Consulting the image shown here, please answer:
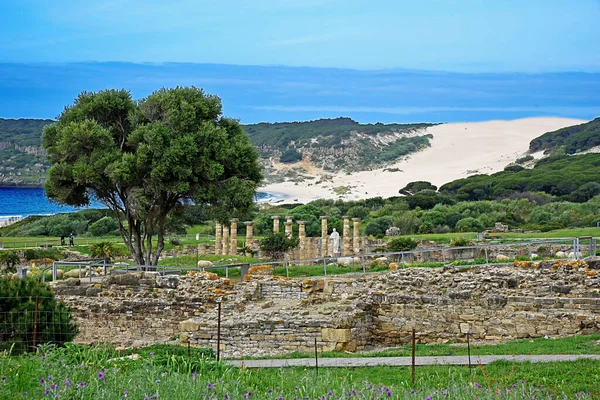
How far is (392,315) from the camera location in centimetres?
2220

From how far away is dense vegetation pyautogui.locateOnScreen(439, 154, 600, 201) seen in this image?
3108 inches

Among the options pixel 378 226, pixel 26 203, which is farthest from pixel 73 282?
pixel 26 203

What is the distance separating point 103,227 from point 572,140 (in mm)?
79548

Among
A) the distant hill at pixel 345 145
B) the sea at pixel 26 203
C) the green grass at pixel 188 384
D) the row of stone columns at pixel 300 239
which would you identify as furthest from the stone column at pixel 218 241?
the distant hill at pixel 345 145

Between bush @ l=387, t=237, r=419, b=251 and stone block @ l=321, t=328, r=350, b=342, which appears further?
bush @ l=387, t=237, r=419, b=251

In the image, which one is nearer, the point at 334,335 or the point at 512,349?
the point at 512,349

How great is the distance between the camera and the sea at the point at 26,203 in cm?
13188

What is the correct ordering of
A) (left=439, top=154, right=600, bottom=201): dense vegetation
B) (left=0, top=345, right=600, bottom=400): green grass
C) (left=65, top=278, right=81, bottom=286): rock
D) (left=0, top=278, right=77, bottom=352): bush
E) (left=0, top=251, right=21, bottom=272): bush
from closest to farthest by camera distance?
(left=0, top=345, right=600, bottom=400): green grass, (left=0, top=278, right=77, bottom=352): bush, (left=65, top=278, right=81, bottom=286): rock, (left=0, top=251, right=21, bottom=272): bush, (left=439, top=154, right=600, bottom=201): dense vegetation

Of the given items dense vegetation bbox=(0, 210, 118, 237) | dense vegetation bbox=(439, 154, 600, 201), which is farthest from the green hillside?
dense vegetation bbox=(0, 210, 118, 237)

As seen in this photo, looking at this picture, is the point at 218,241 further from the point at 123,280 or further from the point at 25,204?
the point at 25,204

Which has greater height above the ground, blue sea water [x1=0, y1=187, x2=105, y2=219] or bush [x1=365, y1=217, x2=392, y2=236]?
blue sea water [x1=0, y1=187, x2=105, y2=219]

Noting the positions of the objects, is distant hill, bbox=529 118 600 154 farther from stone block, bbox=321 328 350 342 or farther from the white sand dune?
stone block, bbox=321 328 350 342

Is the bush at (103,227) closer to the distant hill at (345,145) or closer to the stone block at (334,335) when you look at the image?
the stone block at (334,335)

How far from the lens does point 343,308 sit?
21.3 meters
